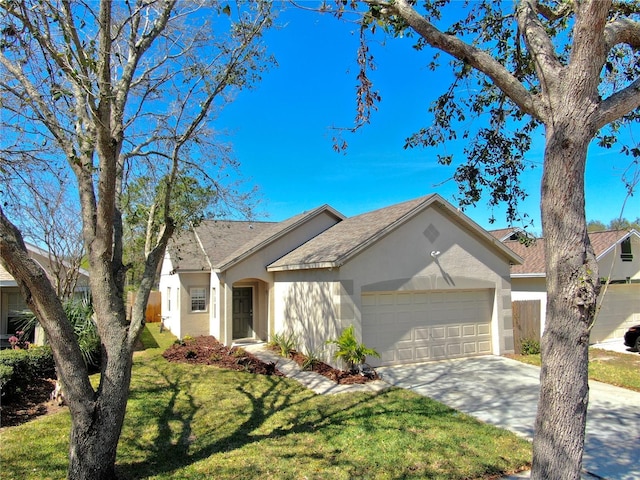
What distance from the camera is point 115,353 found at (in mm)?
5809

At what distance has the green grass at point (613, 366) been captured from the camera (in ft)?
36.1

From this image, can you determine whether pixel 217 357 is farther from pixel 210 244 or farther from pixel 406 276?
pixel 210 244

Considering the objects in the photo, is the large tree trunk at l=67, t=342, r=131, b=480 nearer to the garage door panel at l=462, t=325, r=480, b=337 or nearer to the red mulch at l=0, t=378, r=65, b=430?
the red mulch at l=0, t=378, r=65, b=430

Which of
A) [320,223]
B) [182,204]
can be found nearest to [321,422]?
[182,204]

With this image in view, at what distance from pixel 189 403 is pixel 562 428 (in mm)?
7822

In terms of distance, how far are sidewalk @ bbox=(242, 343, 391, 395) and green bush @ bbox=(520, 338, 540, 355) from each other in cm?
655

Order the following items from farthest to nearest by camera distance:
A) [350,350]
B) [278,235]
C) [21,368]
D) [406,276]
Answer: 1. [278,235]
2. [406,276]
3. [350,350]
4. [21,368]

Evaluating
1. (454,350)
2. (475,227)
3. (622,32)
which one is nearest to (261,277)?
(454,350)

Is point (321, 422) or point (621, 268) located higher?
point (621, 268)

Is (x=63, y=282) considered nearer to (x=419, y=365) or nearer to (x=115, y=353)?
(x=115, y=353)

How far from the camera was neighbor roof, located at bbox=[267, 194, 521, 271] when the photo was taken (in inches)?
474

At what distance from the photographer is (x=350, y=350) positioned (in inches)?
439

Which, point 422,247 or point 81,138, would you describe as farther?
point 422,247

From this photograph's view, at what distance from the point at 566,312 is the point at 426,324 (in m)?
9.68
